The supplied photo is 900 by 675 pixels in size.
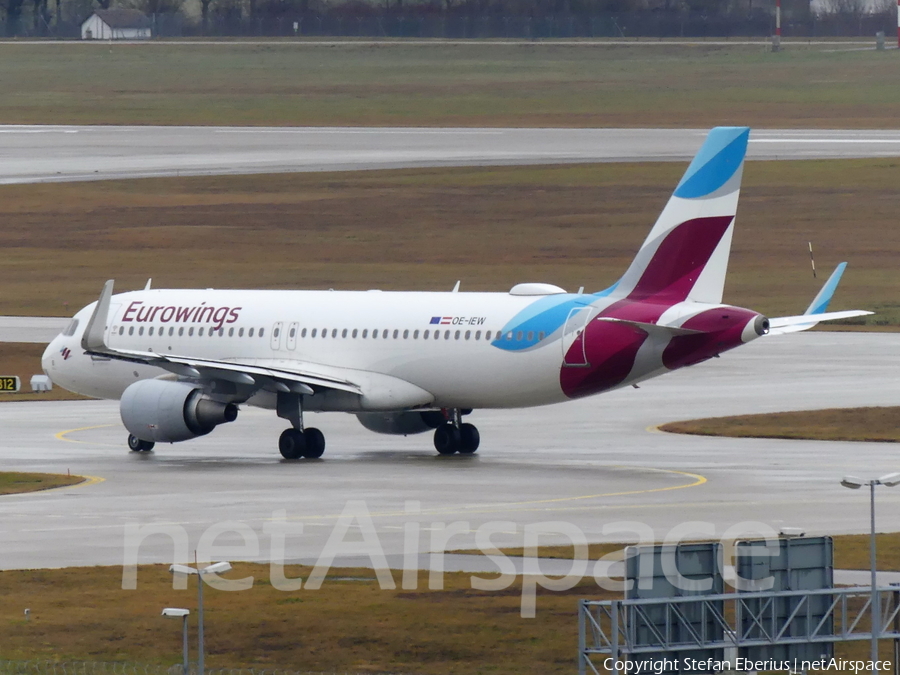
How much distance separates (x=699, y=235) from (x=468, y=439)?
333 inches

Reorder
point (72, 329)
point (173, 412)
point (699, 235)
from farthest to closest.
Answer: point (72, 329)
point (173, 412)
point (699, 235)

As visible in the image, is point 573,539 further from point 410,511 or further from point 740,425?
point 740,425

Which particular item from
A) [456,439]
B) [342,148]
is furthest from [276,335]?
[342,148]

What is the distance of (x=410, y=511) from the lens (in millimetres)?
38625

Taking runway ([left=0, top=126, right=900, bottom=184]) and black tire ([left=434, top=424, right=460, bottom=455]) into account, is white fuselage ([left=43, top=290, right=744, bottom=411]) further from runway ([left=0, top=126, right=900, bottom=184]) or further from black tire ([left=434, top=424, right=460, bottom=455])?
runway ([left=0, top=126, right=900, bottom=184])

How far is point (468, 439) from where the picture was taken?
5012 centimetres

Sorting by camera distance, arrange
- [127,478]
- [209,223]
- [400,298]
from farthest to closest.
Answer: [209,223]
[400,298]
[127,478]

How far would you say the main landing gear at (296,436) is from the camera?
48969mm

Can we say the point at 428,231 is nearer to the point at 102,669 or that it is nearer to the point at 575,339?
the point at 575,339

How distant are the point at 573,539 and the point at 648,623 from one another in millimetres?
11957

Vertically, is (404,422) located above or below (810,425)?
above

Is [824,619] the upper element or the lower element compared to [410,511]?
upper

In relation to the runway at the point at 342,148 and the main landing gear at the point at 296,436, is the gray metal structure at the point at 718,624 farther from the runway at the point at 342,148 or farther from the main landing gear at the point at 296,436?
the runway at the point at 342,148

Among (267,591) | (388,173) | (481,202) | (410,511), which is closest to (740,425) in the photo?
(410,511)
